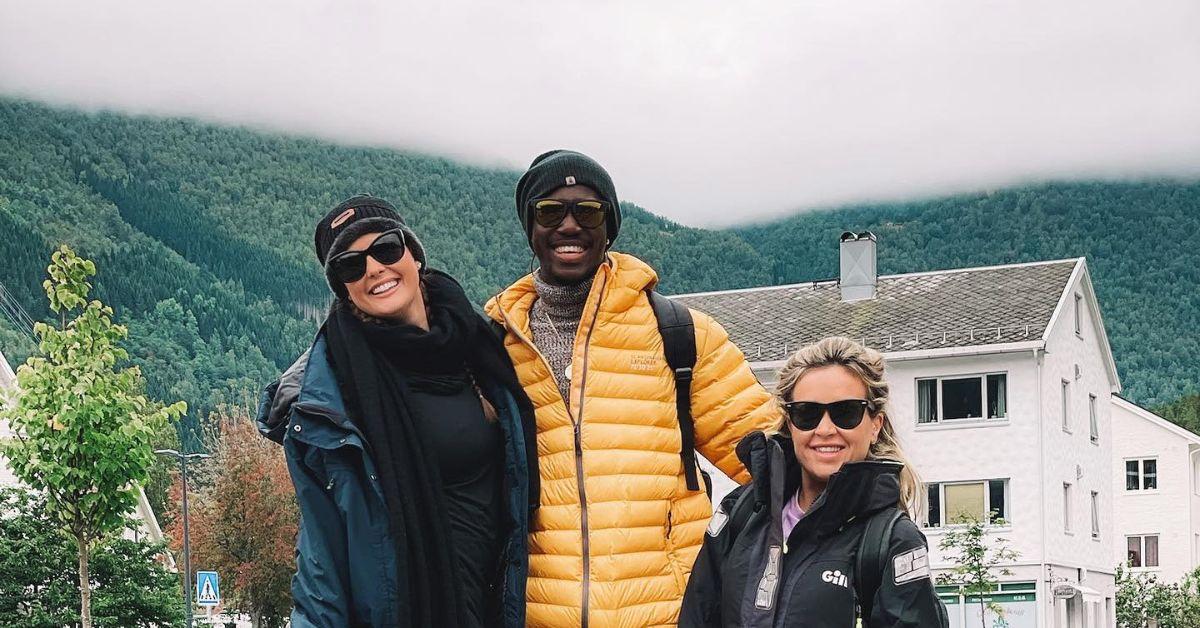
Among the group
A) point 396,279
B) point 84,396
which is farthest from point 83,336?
point 396,279

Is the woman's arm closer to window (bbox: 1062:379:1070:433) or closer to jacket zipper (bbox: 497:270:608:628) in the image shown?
jacket zipper (bbox: 497:270:608:628)

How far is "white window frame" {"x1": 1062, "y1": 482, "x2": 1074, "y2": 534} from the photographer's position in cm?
3758

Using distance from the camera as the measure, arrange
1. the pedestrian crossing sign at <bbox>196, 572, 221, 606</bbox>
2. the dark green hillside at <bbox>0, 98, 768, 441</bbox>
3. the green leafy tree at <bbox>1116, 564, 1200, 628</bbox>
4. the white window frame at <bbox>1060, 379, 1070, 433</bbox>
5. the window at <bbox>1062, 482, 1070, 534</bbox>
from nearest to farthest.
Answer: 1. the pedestrian crossing sign at <bbox>196, 572, 221, 606</bbox>
2. the window at <bbox>1062, 482, 1070, 534</bbox>
3. the white window frame at <bbox>1060, 379, 1070, 433</bbox>
4. the green leafy tree at <bbox>1116, 564, 1200, 628</bbox>
5. the dark green hillside at <bbox>0, 98, 768, 441</bbox>

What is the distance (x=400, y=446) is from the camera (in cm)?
430

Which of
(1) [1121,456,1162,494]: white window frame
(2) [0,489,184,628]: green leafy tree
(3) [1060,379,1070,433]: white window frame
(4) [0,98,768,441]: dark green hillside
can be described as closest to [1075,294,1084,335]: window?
(3) [1060,379,1070,433]: white window frame

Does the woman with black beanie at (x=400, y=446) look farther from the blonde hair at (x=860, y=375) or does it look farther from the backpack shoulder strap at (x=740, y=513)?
the blonde hair at (x=860, y=375)

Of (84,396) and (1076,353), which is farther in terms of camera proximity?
(1076,353)

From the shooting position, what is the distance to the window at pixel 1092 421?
4130 cm

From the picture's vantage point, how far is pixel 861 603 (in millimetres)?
3922

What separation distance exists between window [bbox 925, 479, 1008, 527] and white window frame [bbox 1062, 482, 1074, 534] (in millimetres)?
2172

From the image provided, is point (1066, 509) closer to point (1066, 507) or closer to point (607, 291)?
point (1066, 507)

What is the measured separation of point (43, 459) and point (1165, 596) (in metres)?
42.6

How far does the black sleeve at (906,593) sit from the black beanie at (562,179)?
1532mm

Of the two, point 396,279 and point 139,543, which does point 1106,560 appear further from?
point 396,279
